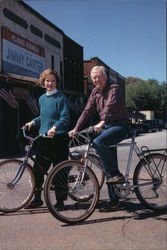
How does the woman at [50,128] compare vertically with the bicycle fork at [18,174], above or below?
above

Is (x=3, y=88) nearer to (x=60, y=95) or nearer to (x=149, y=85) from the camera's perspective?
(x=60, y=95)

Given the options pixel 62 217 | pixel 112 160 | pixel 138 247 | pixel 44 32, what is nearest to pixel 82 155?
pixel 112 160

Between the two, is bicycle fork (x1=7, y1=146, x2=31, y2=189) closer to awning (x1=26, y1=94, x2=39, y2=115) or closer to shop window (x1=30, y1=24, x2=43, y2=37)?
awning (x1=26, y1=94, x2=39, y2=115)

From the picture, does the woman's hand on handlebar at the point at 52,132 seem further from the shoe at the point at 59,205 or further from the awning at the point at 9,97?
the awning at the point at 9,97

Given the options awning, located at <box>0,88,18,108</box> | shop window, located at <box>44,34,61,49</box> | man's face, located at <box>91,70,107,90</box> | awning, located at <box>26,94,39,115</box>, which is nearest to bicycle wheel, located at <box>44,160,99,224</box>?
man's face, located at <box>91,70,107,90</box>

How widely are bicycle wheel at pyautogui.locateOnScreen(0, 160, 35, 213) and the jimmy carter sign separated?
479 inches

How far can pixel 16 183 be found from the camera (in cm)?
438

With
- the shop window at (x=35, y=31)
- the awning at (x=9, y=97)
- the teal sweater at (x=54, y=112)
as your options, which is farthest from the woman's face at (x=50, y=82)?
the shop window at (x=35, y=31)

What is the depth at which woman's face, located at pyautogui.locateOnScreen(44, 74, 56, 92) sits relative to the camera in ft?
14.8

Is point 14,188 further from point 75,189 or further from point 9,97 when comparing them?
point 9,97

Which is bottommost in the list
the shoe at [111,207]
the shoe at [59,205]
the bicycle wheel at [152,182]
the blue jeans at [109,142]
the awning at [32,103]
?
the shoe at [111,207]

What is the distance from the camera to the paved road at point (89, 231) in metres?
3.28

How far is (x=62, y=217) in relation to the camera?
3910mm

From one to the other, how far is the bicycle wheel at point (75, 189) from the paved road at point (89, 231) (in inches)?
5.1
